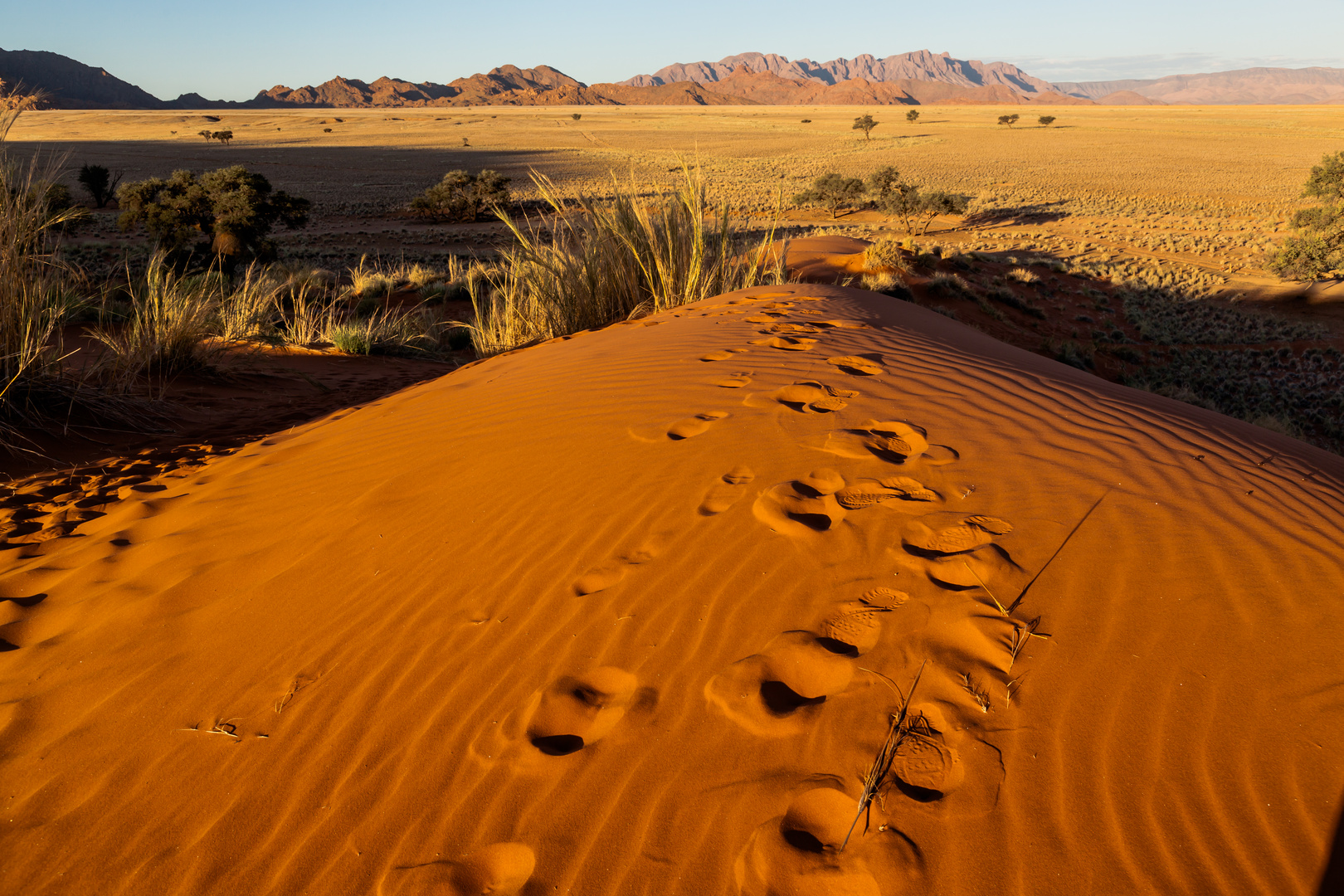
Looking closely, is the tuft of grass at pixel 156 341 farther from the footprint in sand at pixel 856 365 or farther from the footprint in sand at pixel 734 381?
the footprint in sand at pixel 856 365

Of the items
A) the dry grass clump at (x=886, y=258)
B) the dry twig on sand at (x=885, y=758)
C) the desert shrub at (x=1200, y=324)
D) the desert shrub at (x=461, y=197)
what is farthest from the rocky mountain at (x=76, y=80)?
the dry twig on sand at (x=885, y=758)

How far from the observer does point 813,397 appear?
3.41 metres

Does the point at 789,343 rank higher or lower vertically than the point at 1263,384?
higher

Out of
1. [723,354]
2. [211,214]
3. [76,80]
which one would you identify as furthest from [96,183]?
[76,80]

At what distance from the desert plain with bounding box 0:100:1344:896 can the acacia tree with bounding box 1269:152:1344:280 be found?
60.6ft

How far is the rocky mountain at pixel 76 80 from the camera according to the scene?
395ft

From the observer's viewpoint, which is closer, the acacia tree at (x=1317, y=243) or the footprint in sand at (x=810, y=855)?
the footprint in sand at (x=810, y=855)

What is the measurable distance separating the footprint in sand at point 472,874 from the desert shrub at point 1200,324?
51.0 ft

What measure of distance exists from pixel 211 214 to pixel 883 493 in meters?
20.6

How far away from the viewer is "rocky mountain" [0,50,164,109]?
395 feet

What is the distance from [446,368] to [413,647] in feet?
21.9

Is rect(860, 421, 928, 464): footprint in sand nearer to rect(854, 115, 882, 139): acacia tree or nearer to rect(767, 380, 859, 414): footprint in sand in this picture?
rect(767, 380, 859, 414): footprint in sand

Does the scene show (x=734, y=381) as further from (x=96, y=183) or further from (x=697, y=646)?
(x=96, y=183)

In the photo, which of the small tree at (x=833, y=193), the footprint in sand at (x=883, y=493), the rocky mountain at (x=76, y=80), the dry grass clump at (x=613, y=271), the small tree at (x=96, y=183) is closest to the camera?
the footprint in sand at (x=883, y=493)
